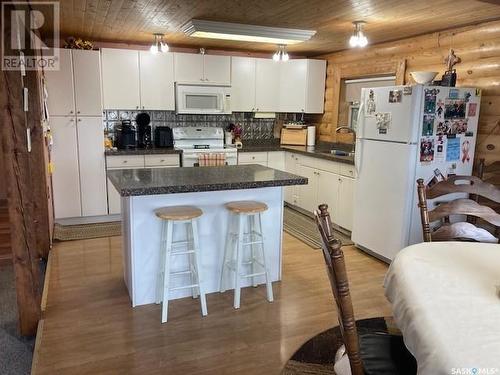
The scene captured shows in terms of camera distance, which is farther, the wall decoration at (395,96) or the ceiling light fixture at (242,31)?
the ceiling light fixture at (242,31)

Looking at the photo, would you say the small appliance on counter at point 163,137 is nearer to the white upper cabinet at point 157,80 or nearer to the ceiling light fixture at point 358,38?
the white upper cabinet at point 157,80

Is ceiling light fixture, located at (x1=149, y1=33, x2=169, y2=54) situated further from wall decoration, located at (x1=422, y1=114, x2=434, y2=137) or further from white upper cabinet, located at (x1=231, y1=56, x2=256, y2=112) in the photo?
wall decoration, located at (x1=422, y1=114, x2=434, y2=137)

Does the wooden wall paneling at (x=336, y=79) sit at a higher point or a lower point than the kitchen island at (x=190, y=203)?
higher

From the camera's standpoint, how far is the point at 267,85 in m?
5.68

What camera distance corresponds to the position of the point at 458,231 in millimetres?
2281

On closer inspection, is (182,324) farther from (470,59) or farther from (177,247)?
(470,59)

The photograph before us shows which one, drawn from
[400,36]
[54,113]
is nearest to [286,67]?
[400,36]

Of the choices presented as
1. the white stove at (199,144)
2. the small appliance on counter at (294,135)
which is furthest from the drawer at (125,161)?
the small appliance on counter at (294,135)

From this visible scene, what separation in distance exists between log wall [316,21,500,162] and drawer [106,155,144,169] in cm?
293

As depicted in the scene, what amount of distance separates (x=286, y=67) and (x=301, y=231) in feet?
7.82

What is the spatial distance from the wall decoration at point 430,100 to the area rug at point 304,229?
1.56 m

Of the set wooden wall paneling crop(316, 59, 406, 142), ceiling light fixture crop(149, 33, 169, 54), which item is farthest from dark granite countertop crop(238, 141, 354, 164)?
ceiling light fixture crop(149, 33, 169, 54)

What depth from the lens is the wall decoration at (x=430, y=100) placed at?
3352 millimetres

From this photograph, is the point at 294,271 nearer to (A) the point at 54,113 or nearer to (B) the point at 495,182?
(B) the point at 495,182
